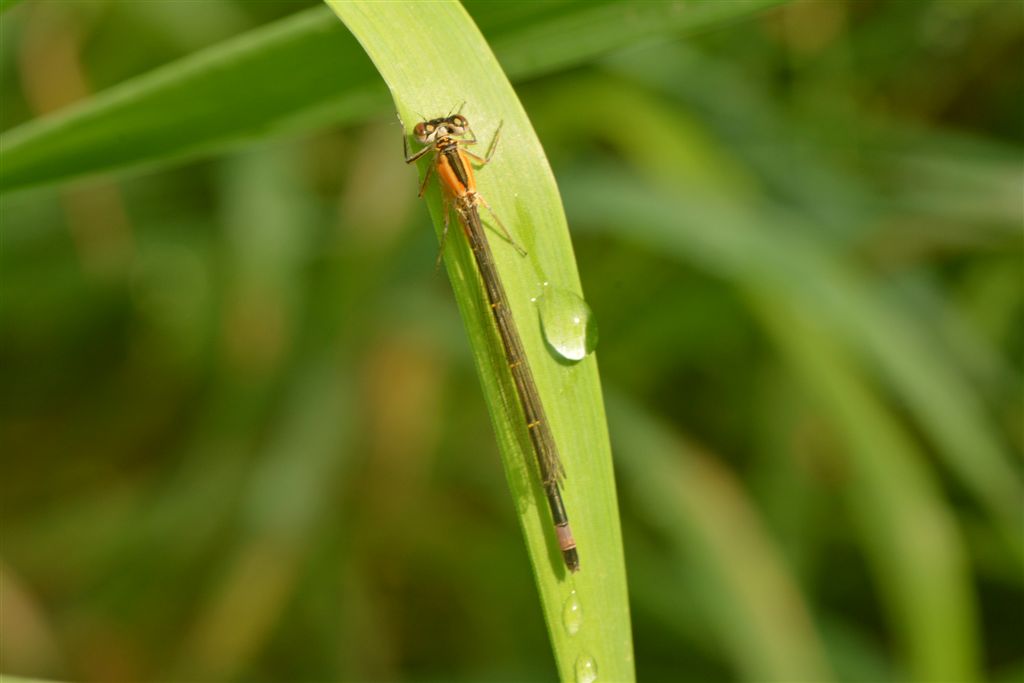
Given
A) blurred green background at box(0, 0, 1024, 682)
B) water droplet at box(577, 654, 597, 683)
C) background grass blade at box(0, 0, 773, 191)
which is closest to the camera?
water droplet at box(577, 654, 597, 683)

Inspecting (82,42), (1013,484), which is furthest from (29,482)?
(1013,484)

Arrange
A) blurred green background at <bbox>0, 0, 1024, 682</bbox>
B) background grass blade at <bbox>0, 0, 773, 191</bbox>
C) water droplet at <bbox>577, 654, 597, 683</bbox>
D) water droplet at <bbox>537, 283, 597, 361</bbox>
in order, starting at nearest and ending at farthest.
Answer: water droplet at <bbox>577, 654, 597, 683</bbox> < water droplet at <bbox>537, 283, 597, 361</bbox> < background grass blade at <bbox>0, 0, 773, 191</bbox> < blurred green background at <bbox>0, 0, 1024, 682</bbox>

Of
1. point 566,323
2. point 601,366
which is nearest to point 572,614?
point 566,323

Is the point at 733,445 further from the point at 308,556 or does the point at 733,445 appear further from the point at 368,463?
the point at 308,556

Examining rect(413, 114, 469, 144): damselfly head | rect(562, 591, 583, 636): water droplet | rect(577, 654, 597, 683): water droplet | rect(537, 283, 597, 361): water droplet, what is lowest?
rect(577, 654, 597, 683): water droplet

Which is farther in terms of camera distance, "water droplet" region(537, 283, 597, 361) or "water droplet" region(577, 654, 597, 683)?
"water droplet" region(537, 283, 597, 361)

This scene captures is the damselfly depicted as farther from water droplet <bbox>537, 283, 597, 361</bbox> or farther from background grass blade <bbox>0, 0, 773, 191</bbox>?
background grass blade <bbox>0, 0, 773, 191</bbox>

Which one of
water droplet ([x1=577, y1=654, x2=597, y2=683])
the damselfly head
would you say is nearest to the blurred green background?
the damselfly head

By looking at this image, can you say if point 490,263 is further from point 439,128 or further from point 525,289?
point 439,128
